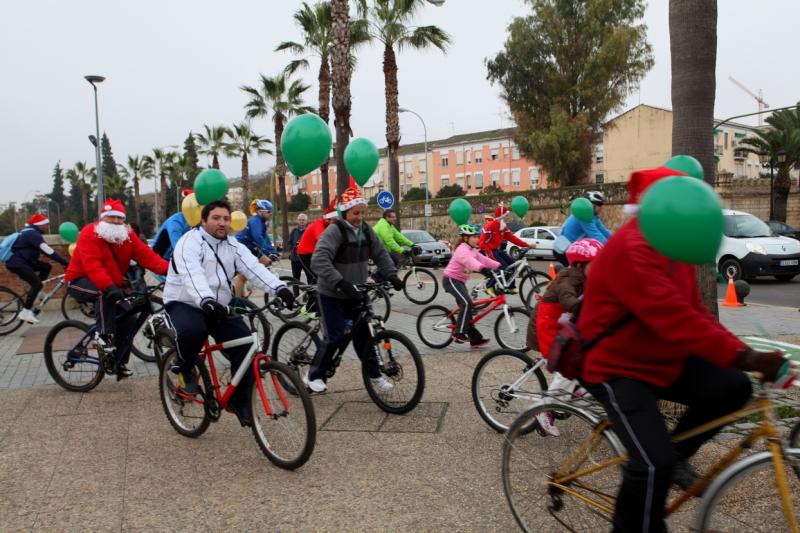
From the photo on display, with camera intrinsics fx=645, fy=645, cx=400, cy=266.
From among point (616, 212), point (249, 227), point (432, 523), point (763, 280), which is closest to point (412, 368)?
point (432, 523)

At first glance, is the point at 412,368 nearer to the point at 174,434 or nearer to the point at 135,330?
the point at 174,434

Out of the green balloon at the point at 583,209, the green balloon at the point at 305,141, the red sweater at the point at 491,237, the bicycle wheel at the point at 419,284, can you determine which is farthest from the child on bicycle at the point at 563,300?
the bicycle wheel at the point at 419,284

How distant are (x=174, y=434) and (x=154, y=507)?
140 centimetres

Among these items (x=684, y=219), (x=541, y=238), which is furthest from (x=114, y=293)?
(x=541, y=238)

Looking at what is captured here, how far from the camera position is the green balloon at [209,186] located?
7605mm

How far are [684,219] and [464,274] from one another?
5.49 metres

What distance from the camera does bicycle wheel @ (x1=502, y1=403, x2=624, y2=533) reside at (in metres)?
2.79

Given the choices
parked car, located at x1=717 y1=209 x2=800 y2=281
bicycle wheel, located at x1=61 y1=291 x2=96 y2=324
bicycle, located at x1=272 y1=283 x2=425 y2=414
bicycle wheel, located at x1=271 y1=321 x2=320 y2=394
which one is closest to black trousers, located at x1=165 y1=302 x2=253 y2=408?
bicycle, located at x1=272 y1=283 x2=425 y2=414

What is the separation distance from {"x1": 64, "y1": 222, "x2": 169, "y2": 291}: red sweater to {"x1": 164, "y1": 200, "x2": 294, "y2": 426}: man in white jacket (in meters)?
1.60

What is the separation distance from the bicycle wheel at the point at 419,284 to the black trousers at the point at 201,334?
864 centimetres

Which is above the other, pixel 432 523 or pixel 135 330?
pixel 135 330

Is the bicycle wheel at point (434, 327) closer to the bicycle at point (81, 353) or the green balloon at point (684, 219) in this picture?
the bicycle at point (81, 353)

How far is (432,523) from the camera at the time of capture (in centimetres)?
336

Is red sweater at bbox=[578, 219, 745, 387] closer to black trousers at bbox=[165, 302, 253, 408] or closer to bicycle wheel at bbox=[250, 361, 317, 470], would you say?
bicycle wheel at bbox=[250, 361, 317, 470]
